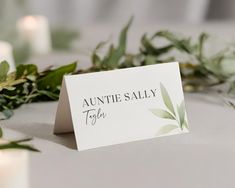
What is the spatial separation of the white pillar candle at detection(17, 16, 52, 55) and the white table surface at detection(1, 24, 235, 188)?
0.49 m

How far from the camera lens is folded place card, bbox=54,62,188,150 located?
688 millimetres

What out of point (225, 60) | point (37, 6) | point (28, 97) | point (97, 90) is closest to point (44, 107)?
point (28, 97)

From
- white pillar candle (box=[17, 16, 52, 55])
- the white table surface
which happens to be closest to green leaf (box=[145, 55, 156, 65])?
the white table surface

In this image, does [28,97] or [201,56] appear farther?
[201,56]

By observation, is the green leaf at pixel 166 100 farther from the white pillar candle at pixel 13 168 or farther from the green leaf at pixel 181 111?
the white pillar candle at pixel 13 168

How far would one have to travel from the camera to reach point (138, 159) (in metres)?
0.69

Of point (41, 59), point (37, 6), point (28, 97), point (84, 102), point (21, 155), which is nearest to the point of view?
point (21, 155)

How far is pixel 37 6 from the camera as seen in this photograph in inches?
74.3

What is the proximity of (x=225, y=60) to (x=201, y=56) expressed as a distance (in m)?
0.04

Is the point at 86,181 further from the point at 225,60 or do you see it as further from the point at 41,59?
the point at 41,59

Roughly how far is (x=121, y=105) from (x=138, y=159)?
71mm

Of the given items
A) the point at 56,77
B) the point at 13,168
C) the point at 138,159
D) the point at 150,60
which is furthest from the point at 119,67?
the point at 13,168

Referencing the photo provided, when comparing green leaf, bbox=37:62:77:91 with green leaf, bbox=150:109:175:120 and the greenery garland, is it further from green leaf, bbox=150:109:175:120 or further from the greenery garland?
green leaf, bbox=150:109:175:120

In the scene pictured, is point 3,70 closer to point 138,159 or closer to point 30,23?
point 138,159
